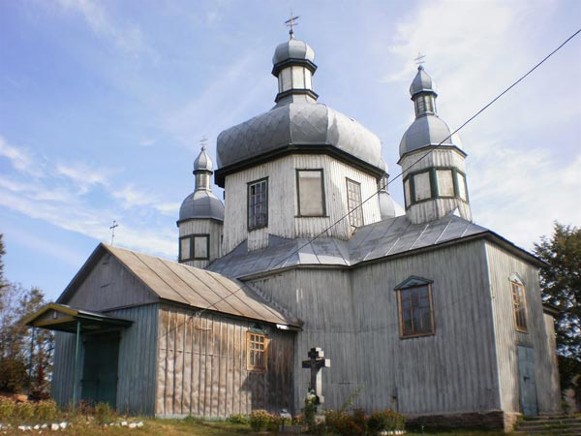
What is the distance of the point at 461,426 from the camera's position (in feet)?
51.4

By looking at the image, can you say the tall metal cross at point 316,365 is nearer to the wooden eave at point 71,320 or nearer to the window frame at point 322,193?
the wooden eave at point 71,320

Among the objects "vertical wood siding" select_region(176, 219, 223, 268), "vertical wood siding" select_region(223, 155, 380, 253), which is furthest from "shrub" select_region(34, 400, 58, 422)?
"vertical wood siding" select_region(176, 219, 223, 268)

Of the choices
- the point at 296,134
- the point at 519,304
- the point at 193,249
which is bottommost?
the point at 519,304

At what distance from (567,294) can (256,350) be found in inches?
607

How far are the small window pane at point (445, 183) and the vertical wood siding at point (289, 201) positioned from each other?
3.69 m

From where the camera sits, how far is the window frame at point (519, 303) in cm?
1723

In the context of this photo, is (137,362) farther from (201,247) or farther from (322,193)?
(201,247)

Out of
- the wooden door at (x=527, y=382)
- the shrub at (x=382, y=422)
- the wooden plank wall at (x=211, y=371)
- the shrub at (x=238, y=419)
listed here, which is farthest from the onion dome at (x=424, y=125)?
the shrub at (x=238, y=419)

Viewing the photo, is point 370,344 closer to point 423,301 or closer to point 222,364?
point 423,301

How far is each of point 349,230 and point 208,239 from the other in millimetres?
7334

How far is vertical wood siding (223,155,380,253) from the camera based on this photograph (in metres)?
21.7

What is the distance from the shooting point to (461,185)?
2023cm

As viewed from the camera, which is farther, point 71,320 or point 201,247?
point 201,247

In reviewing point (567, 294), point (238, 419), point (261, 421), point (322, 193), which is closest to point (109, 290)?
point (238, 419)
